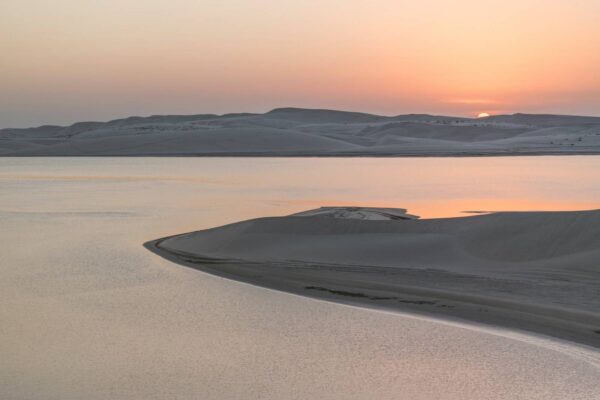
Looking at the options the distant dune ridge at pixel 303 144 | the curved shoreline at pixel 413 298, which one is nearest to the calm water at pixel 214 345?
the curved shoreline at pixel 413 298

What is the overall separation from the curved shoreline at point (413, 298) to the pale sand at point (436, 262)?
0.01 metres

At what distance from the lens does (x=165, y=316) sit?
7055mm

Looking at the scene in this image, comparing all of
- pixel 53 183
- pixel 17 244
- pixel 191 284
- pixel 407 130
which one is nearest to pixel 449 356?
pixel 191 284

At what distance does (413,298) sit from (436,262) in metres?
1.93

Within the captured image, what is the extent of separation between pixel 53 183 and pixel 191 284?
22.3 meters

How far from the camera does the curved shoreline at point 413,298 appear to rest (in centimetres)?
642

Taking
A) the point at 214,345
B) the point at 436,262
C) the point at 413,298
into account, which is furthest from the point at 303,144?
the point at 214,345

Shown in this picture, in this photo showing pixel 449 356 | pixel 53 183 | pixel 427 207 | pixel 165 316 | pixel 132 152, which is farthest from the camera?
pixel 132 152

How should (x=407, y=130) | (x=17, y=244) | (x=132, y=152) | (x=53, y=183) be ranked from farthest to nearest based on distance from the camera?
(x=407, y=130) → (x=132, y=152) → (x=53, y=183) → (x=17, y=244)

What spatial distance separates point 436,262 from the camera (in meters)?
9.48

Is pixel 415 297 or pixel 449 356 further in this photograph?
pixel 415 297

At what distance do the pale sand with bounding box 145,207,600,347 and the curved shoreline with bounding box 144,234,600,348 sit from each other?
0.04 ft

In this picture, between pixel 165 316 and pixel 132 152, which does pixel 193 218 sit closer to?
pixel 165 316

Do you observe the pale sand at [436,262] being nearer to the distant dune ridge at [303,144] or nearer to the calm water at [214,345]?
the calm water at [214,345]
